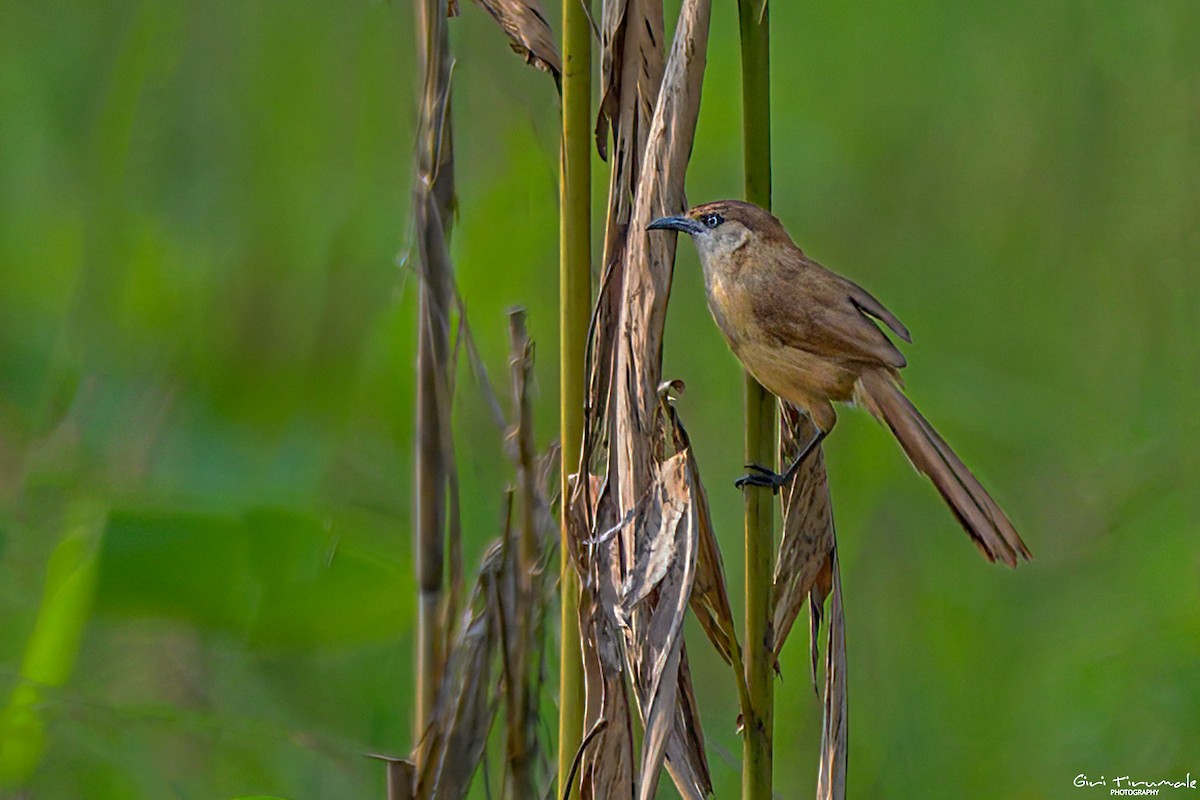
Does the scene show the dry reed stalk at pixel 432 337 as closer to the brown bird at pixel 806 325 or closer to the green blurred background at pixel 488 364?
the green blurred background at pixel 488 364

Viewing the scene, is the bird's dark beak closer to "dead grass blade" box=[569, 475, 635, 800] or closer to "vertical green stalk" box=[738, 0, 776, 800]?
"vertical green stalk" box=[738, 0, 776, 800]

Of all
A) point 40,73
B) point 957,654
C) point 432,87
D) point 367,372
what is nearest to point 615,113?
point 432,87

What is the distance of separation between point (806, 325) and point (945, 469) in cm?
34

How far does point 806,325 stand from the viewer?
6.63 ft

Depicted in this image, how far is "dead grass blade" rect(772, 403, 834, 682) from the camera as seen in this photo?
1.63 meters

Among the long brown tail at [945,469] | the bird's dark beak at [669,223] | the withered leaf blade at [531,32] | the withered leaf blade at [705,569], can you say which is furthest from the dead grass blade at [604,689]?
the withered leaf blade at [531,32]

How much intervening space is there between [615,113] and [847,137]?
2.27 metres

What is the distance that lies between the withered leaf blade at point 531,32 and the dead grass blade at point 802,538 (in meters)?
0.62

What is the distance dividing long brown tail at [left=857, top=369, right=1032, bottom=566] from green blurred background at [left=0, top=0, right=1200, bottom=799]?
0.74m

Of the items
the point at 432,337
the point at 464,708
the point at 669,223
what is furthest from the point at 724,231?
the point at 464,708

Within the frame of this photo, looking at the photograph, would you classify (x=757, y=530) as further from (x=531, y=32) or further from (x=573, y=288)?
(x=531, y=32)

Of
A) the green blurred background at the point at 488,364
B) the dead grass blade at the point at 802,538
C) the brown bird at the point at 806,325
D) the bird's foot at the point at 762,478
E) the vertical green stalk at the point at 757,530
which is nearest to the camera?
the vertical green stalk at the point at 757,530

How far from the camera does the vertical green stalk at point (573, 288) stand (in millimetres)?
1505

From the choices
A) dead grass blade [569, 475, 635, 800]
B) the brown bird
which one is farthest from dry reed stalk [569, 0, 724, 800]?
the brown bird
